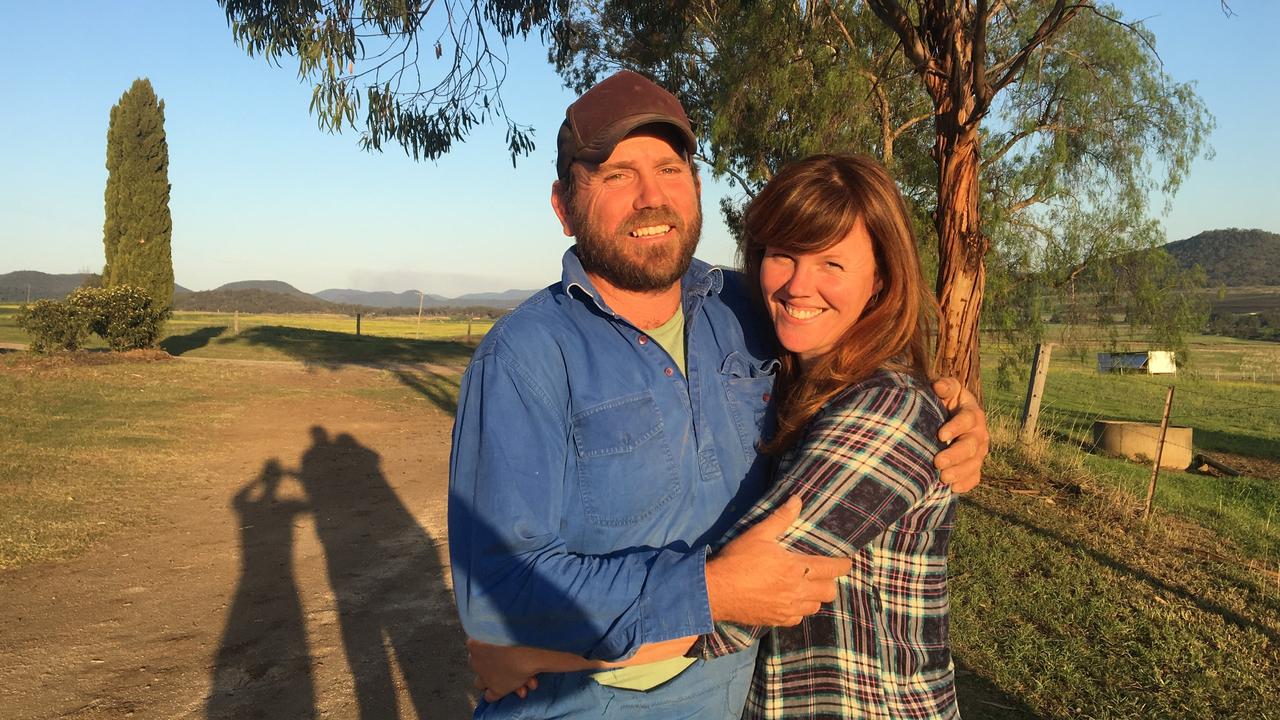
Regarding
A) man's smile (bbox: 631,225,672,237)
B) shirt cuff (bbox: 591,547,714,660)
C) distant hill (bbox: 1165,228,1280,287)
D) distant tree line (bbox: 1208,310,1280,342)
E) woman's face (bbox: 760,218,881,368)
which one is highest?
distant hill (bbox: 1165,228,1280,287)

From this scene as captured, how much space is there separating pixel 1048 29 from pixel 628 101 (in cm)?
628

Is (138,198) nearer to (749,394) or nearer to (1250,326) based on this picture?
(749,394)

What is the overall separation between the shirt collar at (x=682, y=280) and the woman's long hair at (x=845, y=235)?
10.8 inches

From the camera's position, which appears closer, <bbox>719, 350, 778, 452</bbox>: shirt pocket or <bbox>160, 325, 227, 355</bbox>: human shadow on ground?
<bbox>719, 350, 778, 452</bbox>: shirt pocket

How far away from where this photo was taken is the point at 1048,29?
22.0ft

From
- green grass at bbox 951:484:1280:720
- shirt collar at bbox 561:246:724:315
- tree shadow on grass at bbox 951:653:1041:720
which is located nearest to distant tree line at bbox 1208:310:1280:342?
green grass at bbox 951:484:1280:720

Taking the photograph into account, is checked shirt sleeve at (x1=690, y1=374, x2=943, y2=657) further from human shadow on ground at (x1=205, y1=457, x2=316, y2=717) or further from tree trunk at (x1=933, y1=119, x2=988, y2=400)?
tree trunk at (x1=933, y1=119, x2=988, y2=400)

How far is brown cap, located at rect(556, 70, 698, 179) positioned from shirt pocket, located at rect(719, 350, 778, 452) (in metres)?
0.50

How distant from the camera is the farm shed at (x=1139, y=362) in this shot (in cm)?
1916

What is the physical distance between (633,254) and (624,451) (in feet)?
1.54

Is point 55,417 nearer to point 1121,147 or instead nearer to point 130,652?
point 130,652

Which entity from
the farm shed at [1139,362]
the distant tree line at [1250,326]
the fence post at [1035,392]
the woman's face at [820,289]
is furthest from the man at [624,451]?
the distant tree line at [1250,326]

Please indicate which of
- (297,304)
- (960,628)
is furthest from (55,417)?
(297,304)

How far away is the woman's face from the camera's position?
1.74 meters
